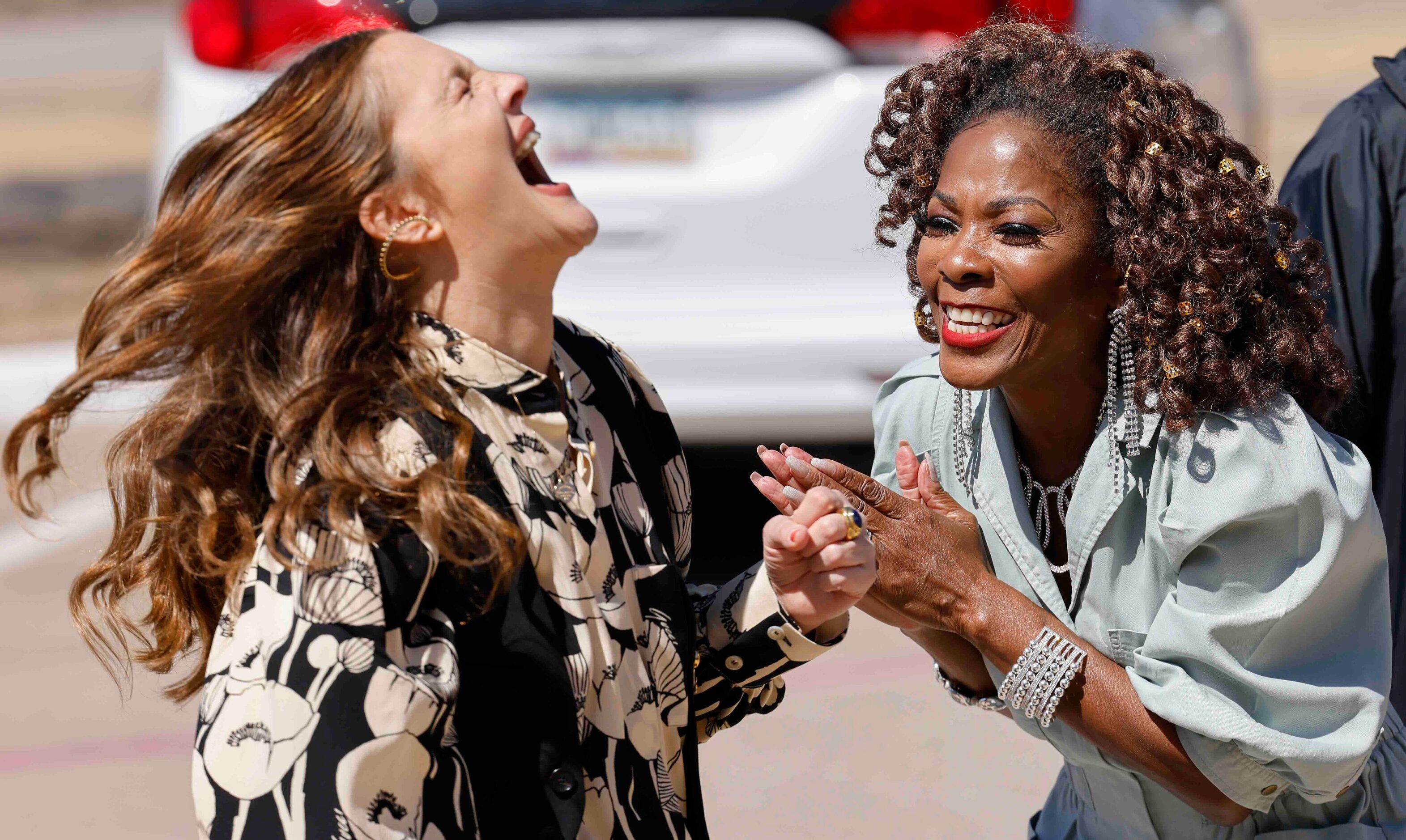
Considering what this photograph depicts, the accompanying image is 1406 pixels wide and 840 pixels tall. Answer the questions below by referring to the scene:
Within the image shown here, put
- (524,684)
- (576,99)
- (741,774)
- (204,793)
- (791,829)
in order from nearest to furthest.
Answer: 1. (204,793)
2. (524,684)
3. (791,829)
4. (741,774)
5. (576,99)

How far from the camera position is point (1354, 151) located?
299 cm

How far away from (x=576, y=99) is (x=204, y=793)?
334cm

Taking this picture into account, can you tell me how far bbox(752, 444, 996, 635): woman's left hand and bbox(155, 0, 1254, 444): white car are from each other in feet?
7.70

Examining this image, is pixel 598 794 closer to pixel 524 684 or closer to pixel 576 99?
pixel 524 684

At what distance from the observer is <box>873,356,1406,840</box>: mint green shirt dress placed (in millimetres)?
2107

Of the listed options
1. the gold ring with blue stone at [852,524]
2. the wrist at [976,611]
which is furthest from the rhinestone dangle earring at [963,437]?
the gold ring with blue stone at [852,524]

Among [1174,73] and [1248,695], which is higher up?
[1174,73]

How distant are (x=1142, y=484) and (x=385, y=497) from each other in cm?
113

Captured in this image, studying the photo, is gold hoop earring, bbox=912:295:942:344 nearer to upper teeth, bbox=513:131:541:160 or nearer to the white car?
upper teeth, bbox=513:131:541:160

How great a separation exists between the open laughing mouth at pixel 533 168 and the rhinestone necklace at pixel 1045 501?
3.03 feet

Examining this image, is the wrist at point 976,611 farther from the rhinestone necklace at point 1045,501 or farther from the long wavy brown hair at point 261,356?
the long wavy brown hair at point 261,356

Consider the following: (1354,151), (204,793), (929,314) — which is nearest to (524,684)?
(204,793)

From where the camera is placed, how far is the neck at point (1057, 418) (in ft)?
7.94

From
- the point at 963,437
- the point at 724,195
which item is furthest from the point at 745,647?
the point at 724,195
